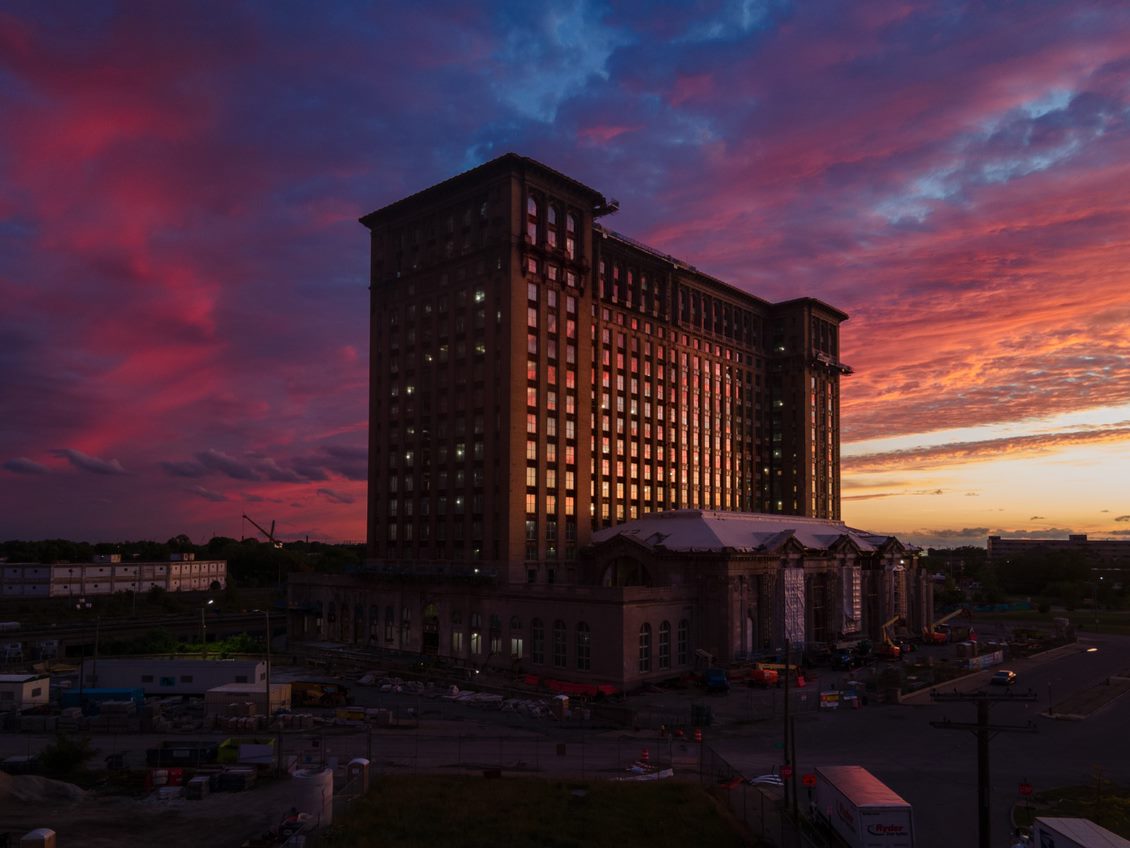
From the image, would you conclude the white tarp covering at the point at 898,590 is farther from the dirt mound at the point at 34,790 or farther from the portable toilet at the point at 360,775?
the dirt mound at the point at 34,790

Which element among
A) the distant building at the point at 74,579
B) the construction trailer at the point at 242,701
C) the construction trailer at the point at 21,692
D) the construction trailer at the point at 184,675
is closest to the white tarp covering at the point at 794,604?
the construction trailer at the point at 242,701

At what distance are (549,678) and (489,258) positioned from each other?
5104 cm

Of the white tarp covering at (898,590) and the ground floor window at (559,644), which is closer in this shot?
the ground floor window at (559,644)

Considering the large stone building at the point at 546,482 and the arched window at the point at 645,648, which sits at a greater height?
the large stone building at the point at 546,482

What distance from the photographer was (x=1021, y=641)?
121 meters

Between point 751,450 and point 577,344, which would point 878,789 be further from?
point 751,450

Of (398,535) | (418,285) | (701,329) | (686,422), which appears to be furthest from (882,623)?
(418,285)

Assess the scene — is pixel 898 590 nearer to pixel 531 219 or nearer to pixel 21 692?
pixel 531 219

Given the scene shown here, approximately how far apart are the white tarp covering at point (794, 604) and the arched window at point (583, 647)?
29.7 meters

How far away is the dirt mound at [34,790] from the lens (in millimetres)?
42469

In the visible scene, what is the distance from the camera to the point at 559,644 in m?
84.8

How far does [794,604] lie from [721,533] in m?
13.5

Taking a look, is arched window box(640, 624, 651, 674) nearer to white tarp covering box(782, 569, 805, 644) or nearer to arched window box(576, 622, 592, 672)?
arched window box(576, 622, 592, 672)

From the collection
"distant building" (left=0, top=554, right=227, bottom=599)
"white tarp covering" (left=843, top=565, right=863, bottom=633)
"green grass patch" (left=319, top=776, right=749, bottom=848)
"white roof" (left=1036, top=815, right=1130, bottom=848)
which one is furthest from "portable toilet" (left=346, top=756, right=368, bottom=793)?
"distant building" (left=0, top=554, right=227, bottom=599)
